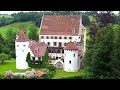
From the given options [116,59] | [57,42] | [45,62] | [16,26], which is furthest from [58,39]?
[116,59]

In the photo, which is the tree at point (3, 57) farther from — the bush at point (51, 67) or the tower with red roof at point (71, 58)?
the tower with red roof at point (71, 58)

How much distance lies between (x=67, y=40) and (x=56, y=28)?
72 centimetres

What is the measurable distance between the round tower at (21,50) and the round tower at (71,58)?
1540mm

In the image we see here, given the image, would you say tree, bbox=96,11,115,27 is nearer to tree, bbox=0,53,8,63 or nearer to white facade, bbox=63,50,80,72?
white facade, bbox=63,50,80,72

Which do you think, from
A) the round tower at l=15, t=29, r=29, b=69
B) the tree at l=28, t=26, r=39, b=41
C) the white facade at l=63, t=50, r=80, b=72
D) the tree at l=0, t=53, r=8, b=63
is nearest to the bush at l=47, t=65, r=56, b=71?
the white facade at l=63, t=50, r=80, b=72

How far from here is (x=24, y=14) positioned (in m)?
17.2

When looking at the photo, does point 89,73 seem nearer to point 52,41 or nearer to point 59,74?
point 59,74

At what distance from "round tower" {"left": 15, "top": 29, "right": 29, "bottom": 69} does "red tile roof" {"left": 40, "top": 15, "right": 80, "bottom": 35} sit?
1.82 metres

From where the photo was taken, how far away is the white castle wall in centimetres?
1103

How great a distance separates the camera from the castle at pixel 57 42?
11258 mm

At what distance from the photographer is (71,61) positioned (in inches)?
437

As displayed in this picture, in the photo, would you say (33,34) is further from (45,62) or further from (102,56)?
(102,56)

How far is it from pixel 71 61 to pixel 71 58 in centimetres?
13
